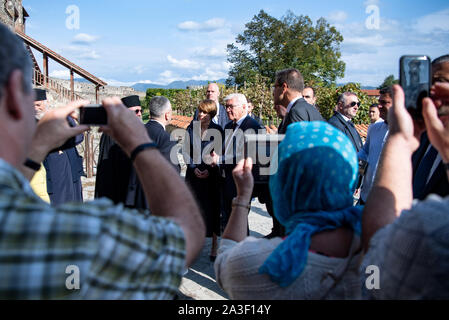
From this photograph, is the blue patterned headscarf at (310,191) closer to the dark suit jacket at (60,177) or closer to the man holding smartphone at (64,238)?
the man holding smartphone at (64,238)

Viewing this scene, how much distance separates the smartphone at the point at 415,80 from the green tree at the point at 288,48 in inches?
1954

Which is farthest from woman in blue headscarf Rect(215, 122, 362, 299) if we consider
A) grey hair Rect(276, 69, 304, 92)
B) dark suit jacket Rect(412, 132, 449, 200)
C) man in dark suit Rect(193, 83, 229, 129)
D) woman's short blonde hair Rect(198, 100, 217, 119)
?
man in dark suit Rect(193, 83, 229, 129)

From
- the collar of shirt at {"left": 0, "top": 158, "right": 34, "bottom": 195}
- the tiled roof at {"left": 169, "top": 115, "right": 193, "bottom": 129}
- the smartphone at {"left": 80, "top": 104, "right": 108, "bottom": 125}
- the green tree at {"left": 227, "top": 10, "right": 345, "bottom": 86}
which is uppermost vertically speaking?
the green tree at {"left": 227, "top": 10, "right": 345, "bottom": 86}

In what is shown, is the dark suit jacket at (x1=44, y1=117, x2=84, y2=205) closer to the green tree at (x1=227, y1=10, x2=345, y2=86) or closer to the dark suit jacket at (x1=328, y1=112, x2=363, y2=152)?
the dark suit jacket at (x1=328, y1=112, x2=363, y2=152)

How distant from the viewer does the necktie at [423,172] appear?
2.09 meters

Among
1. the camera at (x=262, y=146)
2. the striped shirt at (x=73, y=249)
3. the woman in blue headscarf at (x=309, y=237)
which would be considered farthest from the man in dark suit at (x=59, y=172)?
the striped shirt at (x=73, y=249)

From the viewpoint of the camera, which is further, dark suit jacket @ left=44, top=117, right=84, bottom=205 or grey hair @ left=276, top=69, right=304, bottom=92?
grey hair @ left=276, top=69, right=304, bottom=92

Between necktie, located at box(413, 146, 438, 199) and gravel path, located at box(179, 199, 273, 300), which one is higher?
necktie, located at box(413, 146, 438, 199)

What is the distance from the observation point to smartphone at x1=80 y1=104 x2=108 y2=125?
129 centimetres

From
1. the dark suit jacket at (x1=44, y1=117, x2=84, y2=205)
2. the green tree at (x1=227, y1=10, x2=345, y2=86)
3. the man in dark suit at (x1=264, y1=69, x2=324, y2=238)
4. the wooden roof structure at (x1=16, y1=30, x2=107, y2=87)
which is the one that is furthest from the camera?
the green tree at (x1=227, y1=10, x2=345, y2=86)

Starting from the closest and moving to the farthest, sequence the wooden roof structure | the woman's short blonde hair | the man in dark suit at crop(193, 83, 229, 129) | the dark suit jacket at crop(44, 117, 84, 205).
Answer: the dark suit jacket at crop(44, 117, 84, 205) < the woman's short blonde hair < the man in dark suit at crop(193, 83, 229, 129) < the wooden roof structure

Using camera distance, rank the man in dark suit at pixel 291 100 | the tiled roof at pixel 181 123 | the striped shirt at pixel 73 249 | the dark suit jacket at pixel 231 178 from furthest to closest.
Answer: the tiled roof at pixel 181 123 < the dark suit jacket at pixel 231 178 < the man in dark suit at pixel 291 100 < the striped shirt at pixel 73 249

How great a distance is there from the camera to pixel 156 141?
3.81 metres
